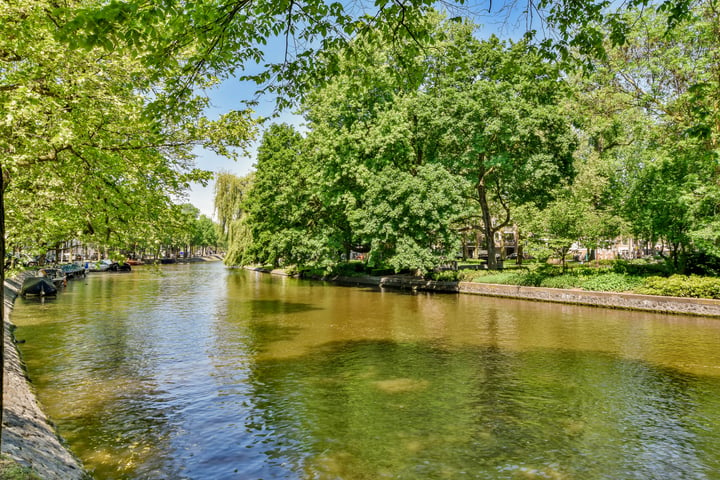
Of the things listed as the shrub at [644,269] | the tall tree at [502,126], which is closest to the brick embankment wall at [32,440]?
the tall tree at [502,126]

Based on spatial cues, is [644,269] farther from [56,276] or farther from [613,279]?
[56,276]

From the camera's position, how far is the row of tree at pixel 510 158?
26.1 m

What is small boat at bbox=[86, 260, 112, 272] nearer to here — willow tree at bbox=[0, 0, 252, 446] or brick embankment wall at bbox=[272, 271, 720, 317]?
brick embankment wall at bbox=[272, 271, 720, 317]

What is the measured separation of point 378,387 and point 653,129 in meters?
26.2

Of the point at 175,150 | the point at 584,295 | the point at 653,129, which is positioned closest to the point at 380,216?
the point at 584,295

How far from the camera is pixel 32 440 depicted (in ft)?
23.1

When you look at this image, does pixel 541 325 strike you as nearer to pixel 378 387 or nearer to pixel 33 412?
pixel 378 387

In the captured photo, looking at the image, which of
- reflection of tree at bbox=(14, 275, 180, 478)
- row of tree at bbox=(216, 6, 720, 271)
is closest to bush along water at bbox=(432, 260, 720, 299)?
row of tree at bbox=(216, 6, 720, 271)

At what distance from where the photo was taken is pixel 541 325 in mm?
21031

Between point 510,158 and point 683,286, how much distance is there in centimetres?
1458

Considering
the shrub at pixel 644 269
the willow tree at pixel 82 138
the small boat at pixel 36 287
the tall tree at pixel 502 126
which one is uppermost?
the tall tree at pixel 502 126

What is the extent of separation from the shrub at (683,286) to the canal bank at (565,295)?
0.61 m

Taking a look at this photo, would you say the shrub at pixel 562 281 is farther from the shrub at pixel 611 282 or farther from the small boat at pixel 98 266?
the small boat at pixel 98 266

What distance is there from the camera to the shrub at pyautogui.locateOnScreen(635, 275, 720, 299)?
2338cm
